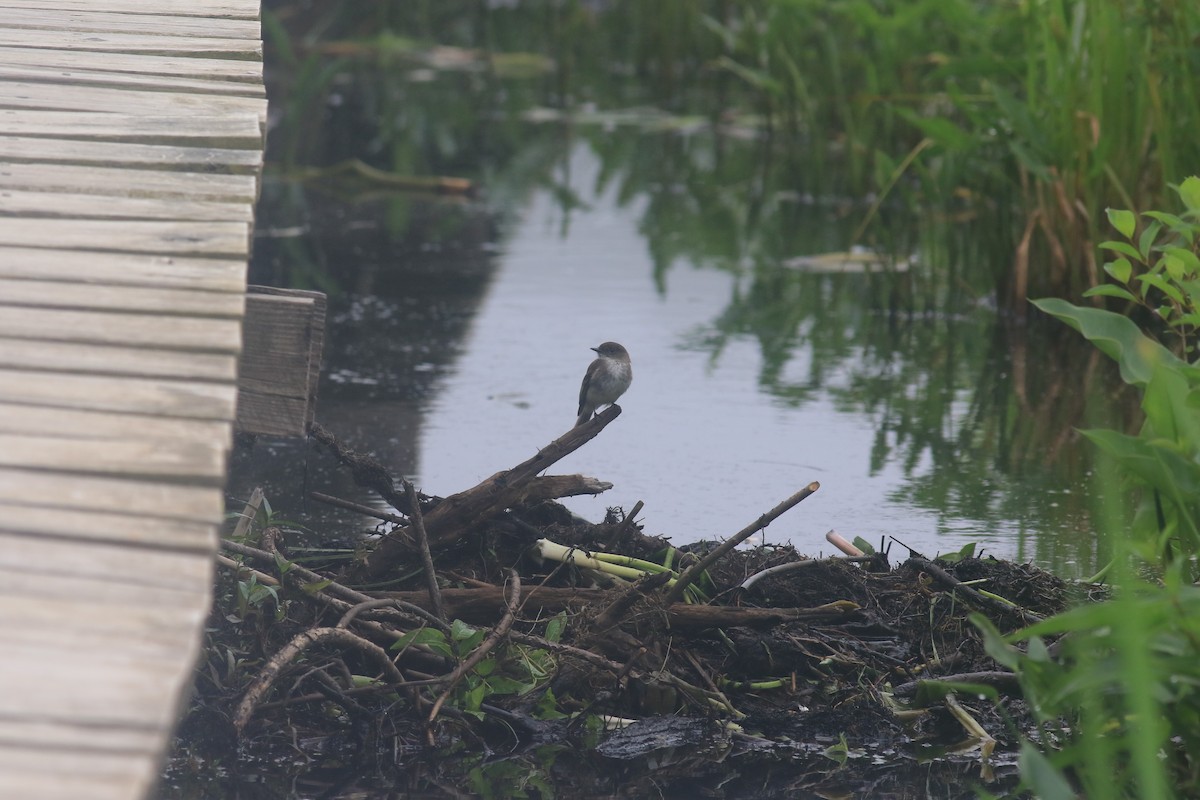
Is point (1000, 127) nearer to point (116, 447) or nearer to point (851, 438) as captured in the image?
point (851, 438)

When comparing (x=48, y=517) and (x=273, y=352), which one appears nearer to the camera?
(x=48, y=517)

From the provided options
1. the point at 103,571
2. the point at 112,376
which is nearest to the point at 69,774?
the point at 103,571

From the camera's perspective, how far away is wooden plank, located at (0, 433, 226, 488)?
7.85 ft

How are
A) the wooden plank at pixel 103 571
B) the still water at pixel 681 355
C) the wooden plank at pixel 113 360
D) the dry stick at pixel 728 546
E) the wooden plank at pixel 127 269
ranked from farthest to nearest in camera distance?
the still water at pixel 681 355
the dry stick at pixel 728 546
the wooden plank at pixel 127 269
the wooden plank at pixel 113 360
the wooden plank at pixel 103 571

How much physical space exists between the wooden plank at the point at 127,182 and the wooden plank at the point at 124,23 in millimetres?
1123

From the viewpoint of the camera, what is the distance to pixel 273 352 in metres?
3.94

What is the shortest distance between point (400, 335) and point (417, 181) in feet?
11.0

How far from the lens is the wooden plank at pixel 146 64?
4.16 meters

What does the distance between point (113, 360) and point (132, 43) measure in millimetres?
2021

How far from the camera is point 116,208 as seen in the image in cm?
334

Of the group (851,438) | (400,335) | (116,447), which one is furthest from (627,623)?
(400,335)

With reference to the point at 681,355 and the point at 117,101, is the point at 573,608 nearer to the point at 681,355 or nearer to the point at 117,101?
the point at 117,101

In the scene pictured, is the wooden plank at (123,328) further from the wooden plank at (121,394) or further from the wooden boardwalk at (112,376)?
the wooden plank at (121,394)

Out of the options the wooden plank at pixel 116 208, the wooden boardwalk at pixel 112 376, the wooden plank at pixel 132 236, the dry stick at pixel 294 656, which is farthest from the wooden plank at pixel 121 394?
the dry stick at pixel 294 656
